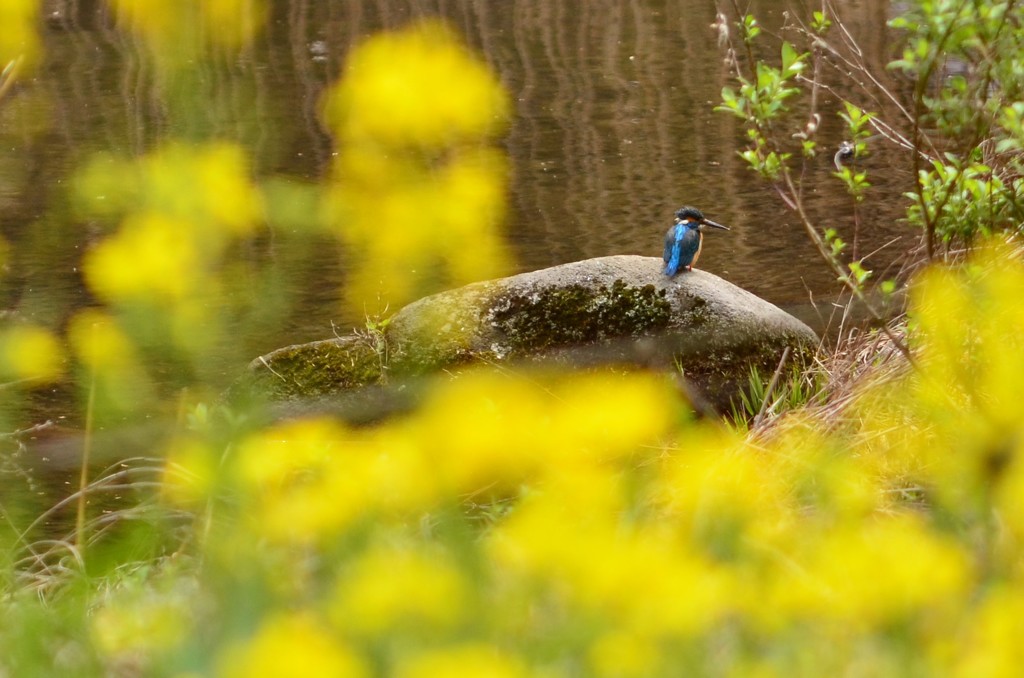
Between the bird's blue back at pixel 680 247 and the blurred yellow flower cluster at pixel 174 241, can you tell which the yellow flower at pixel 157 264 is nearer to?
the blurred yellow flower cluster at pixel 174 241

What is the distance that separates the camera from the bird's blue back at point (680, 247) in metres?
5.84

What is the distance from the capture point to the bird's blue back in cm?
584

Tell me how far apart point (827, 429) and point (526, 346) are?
6.60 ft

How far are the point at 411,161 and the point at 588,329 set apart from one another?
13.5 ft

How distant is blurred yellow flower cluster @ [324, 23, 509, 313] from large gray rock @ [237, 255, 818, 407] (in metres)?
3.83

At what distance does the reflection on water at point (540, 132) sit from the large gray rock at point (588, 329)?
1.43 ft

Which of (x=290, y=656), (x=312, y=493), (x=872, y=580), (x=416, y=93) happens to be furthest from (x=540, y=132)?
(x=290, y=656)

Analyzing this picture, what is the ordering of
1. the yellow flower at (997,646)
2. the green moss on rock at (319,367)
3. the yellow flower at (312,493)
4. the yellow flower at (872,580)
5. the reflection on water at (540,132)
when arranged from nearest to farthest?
the yellow flower at (997,646) < the yellow flower at (872,580) < the yellow flower at (312,493) < the green moss on rock at (319,367) < the reflection on water at (540,132)

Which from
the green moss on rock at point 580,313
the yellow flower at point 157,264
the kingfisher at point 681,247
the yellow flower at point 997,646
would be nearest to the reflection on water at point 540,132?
the yellow flower at point 157,264

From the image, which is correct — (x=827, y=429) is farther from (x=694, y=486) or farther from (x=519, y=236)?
(x=519, y=236)

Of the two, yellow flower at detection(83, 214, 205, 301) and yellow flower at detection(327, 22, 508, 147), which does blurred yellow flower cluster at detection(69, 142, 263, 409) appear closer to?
yellow flower at detection(83, 214, 205, 301)

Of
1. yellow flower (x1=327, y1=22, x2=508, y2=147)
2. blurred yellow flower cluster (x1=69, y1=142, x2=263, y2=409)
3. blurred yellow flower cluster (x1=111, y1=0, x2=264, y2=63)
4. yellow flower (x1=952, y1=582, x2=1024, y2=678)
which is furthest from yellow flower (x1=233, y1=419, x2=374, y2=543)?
yellow flower (x1=952, y1=582, x2=1024, y2=678)

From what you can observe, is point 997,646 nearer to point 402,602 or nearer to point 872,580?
point 872,580

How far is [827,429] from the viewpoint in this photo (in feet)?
13.5
